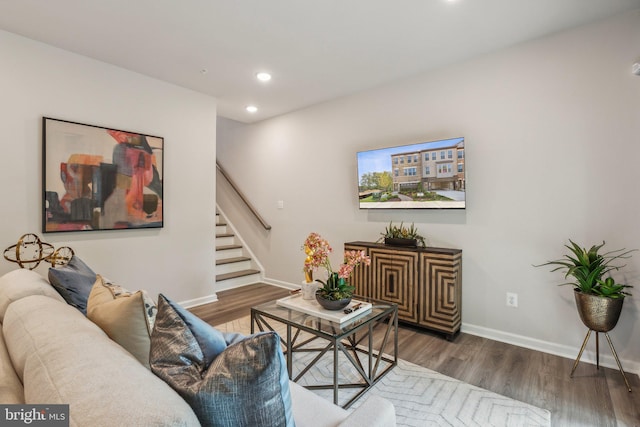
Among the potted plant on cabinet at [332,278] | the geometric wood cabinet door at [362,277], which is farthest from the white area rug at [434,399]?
the geometric wood cabinet door at [362,277]

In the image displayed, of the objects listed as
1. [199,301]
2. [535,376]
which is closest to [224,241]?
Result: [199,301]

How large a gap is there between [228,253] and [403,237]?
2.98 m

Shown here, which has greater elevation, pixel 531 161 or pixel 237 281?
pixel 531 161

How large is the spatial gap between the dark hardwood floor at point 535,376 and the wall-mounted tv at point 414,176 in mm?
1265

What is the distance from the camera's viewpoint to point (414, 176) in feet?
10.8

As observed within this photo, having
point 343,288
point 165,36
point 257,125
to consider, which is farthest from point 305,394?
point 257,125

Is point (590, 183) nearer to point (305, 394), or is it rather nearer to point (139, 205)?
point (305, 394)

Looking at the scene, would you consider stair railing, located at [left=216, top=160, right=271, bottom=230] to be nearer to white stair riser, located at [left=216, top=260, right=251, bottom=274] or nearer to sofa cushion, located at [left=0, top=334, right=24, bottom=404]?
white stair riser, located at [left=216, top=260, right=251, bottom=274]

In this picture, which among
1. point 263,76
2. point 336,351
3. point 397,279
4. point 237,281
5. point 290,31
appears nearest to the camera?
point 336,351

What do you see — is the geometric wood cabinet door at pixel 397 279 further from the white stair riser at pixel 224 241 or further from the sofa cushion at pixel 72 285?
the white stair riser at pixel 224 241

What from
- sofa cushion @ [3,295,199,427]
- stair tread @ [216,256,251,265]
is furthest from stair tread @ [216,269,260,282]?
sofa cushion @ [3,295,199,427]

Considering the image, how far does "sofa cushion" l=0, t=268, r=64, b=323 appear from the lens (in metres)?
1.44

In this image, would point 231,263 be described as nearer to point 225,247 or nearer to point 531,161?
point 225,247

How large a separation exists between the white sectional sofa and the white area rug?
3.16 ft
